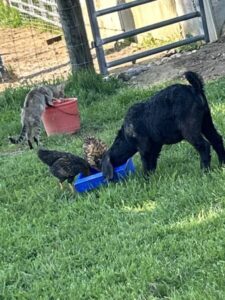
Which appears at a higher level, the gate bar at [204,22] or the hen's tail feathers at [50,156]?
the gate bar at [204,22]

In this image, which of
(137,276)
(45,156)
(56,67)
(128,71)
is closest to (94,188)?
(45,156)

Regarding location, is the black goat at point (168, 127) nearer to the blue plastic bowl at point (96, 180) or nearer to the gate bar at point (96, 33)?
the blue plastic bowl at point (96, 180)

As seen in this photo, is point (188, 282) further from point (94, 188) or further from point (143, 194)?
point (94, 188)

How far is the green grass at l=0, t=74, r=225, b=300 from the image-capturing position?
16.8 ft

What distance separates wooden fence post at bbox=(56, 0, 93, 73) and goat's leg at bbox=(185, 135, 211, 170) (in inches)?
241

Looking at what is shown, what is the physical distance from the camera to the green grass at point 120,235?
5.13 metres

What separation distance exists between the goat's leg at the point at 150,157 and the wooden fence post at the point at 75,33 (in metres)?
5.62

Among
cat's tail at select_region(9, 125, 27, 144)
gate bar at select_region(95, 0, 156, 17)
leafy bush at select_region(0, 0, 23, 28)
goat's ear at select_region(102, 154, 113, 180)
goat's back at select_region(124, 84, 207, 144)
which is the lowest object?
goat's ear at select_region(102, 154, 113, 180)

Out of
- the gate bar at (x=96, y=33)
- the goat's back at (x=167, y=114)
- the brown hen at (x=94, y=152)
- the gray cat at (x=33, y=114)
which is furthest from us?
the gate bar at (x=96, y=33)

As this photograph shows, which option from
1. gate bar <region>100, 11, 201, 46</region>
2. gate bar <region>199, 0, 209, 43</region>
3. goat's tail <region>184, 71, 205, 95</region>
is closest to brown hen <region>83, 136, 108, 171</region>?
goat's tail <region>184, 71, 205, 95</region>

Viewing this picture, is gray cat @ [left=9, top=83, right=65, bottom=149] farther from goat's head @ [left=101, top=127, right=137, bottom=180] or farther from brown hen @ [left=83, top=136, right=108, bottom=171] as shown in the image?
goat's head @ [left=101, top=127, right=137, bottom=180]

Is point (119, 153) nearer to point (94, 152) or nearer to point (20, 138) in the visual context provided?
point (94, 152)

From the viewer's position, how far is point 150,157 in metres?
7.39

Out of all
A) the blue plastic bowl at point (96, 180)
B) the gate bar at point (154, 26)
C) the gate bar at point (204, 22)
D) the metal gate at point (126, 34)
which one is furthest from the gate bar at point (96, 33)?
the blue plastic bowl at point (96, 180)
